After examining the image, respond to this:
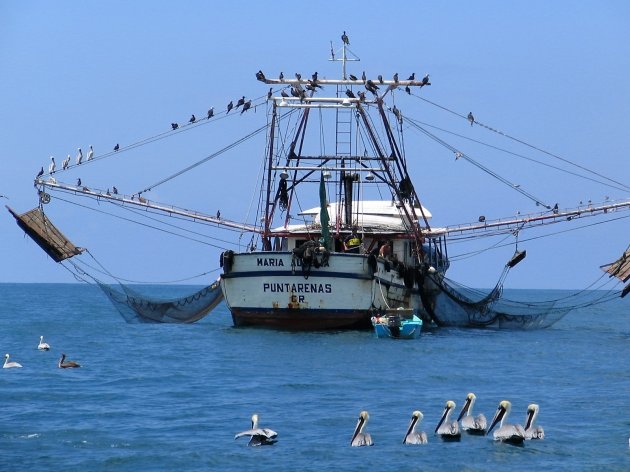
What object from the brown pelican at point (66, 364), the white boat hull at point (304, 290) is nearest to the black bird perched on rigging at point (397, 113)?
the white boat hull at point (304, 290)

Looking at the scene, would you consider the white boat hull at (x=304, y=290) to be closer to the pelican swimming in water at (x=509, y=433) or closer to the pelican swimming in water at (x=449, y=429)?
the pelican swimming in water at (x=449, y=429)

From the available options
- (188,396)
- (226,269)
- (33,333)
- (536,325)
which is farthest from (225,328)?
(188,396)

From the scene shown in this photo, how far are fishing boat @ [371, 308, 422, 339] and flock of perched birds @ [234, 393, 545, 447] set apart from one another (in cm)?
1928

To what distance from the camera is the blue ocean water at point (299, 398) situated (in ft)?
77.6

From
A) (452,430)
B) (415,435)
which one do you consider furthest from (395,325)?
(415,435)

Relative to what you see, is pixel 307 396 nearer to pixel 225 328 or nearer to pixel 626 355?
pixel 626 355

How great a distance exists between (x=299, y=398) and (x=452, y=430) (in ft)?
22.4

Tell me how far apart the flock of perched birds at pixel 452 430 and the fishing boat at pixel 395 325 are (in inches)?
759

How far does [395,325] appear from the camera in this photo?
44969 mm

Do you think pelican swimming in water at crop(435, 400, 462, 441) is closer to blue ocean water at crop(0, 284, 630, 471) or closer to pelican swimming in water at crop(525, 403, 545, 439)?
blue ocean water at crop(0, 284, 630, 471)

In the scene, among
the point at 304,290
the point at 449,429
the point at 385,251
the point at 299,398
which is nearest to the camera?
the point at 449,429

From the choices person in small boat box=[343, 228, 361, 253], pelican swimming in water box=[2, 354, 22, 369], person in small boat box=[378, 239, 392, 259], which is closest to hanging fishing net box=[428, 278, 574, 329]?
person in small boat box=[378, 239, 392, 259]

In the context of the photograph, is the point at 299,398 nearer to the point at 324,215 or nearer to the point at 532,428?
the point at 532,428

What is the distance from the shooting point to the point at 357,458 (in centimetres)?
2338
